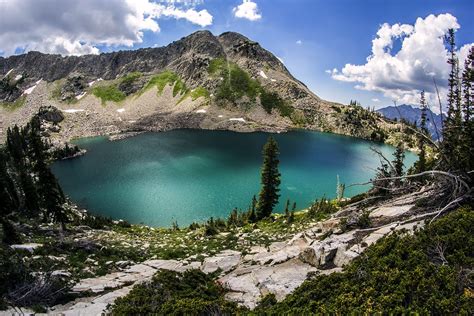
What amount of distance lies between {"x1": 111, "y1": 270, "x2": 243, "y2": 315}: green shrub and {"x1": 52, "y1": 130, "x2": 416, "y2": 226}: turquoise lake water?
39181mm

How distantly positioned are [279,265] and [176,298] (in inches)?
295

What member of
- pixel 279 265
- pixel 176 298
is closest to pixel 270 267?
pixel 279 265

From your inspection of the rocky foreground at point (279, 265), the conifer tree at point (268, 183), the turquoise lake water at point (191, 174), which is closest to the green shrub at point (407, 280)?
the rocky foreground at point (279, 265)

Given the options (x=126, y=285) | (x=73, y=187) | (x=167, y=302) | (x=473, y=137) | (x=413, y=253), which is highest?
(x=473, y=137)

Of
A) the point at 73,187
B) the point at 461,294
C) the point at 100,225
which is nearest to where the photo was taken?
the point at 461,294

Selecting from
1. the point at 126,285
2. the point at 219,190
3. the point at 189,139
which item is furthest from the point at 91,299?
the point at 189,139

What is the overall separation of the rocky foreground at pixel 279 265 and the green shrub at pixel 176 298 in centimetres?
136

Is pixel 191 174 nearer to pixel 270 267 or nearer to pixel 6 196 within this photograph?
pixel 6 196

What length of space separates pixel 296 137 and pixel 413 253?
157m

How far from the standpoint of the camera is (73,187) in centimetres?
8069

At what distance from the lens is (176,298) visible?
14125 millimetres

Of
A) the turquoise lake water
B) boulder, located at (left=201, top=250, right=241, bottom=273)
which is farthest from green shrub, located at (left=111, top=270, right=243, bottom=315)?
the turquoise lake water

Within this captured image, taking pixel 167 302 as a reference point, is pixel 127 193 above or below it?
below

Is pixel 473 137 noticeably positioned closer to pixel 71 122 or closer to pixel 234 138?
pixel 234 138
